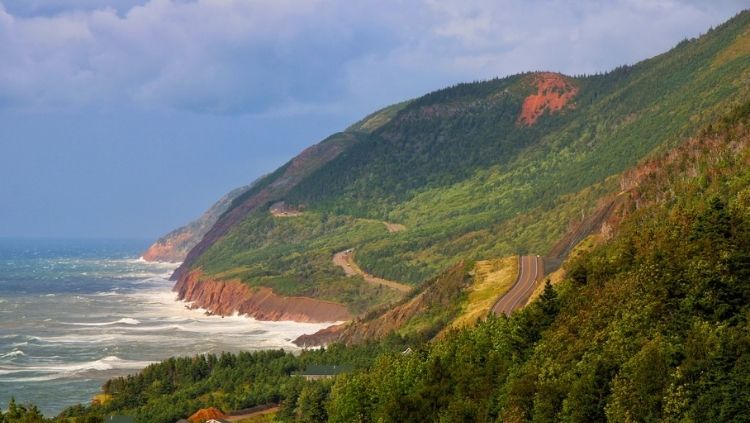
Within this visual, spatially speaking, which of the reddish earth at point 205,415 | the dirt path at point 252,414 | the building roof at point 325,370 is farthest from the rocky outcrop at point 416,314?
the reddish earth at point 205,415

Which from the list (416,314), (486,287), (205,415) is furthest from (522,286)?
(205,415)

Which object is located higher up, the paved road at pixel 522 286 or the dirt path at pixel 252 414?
the paved road at pixel 522 286

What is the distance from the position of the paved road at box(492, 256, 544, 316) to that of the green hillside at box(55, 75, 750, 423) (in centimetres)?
2007

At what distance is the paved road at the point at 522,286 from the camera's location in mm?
110738

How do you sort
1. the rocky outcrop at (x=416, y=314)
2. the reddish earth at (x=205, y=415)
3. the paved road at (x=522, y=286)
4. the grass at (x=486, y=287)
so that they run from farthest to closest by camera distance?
the rocky outcrop at (x=416, y=314) → the grass at (x=486, y=287) → the paved road at (x=522, y=286) → the reddish earth at (x=205, y=415)

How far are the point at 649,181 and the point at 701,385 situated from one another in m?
74.2

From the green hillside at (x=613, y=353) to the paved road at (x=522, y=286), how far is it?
20.1 m

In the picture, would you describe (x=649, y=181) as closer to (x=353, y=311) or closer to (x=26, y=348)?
(x=353, y=311)

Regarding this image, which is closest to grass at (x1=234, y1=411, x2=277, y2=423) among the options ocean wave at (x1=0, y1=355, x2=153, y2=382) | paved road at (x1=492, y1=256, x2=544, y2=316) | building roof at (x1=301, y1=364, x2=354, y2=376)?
building roof at (x1=301, y1=364, x2=354, y2=376)

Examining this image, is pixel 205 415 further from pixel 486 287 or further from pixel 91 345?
pixel 91 345

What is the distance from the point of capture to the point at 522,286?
12306cm

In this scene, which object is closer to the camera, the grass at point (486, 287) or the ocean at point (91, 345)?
the grass at point (486, 287)

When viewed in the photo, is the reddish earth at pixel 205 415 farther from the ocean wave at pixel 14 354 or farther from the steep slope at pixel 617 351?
the ocean wave at pixel 14 354

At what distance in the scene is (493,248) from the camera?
199m
